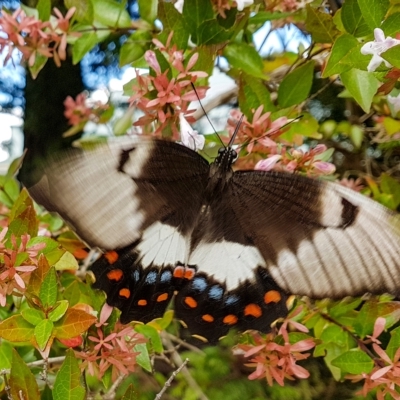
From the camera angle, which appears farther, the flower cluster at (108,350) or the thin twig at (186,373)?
the thin twig at (186,373)

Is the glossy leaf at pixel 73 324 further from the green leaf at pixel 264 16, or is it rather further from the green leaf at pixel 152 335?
the green leaf at pixel 264 16

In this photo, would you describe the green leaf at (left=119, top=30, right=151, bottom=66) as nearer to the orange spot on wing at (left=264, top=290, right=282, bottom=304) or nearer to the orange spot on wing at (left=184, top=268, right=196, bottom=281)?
the orange spot on wing at (left=184, top=268, right=196, bottom=281)

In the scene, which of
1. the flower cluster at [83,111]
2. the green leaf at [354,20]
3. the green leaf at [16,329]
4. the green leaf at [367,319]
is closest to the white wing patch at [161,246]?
the green leaf at [16,329]

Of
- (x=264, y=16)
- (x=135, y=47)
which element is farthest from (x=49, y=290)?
(x=264, y=16)

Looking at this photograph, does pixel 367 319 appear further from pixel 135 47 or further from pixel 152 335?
pixel 135 47

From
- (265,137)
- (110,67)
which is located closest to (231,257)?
(265,137)
